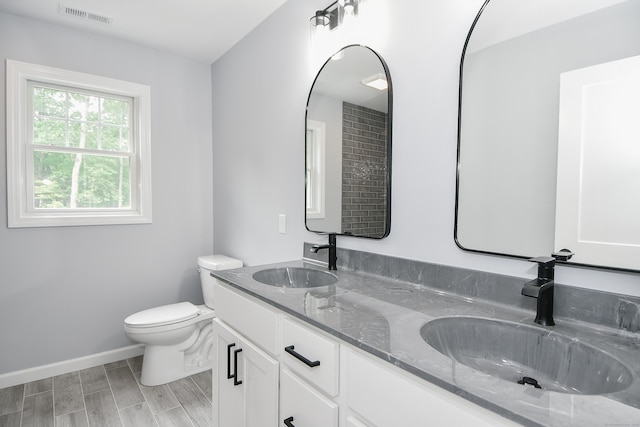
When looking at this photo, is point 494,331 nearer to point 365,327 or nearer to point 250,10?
point 365,327

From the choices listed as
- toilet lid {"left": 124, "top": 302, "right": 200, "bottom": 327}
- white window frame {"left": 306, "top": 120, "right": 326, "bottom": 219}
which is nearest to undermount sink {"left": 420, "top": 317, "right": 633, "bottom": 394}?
white window frame {"left": 306, "top": 120, "right": 326, "bottom": 219}

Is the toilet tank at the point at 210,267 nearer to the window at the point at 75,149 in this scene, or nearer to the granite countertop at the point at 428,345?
the window at the point at 75,149

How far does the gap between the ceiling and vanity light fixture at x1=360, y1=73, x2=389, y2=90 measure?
1.05 m

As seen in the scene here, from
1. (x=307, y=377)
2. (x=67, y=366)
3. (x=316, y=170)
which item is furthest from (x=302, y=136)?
(x=67, y=366)

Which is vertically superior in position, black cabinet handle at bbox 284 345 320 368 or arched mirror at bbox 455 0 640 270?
arched mirror at bbox 455 0 640 270

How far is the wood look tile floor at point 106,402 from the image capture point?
195 centimetres

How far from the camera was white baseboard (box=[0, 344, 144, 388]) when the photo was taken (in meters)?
2.33

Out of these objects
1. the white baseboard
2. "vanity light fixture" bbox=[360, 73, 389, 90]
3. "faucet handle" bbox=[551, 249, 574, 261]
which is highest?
"vanity light fixture" bbox=[360, 73, 389, 90]

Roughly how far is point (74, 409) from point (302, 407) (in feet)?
6.02

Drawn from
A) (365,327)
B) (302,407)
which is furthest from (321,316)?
(302,407)

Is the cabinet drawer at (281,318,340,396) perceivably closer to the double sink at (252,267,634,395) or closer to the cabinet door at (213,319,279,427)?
the cabinet door at (213,319,279,427)

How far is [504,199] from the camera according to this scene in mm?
1140

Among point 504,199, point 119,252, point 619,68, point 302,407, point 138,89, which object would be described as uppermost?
point 138,89

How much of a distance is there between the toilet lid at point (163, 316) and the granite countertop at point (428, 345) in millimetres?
964
